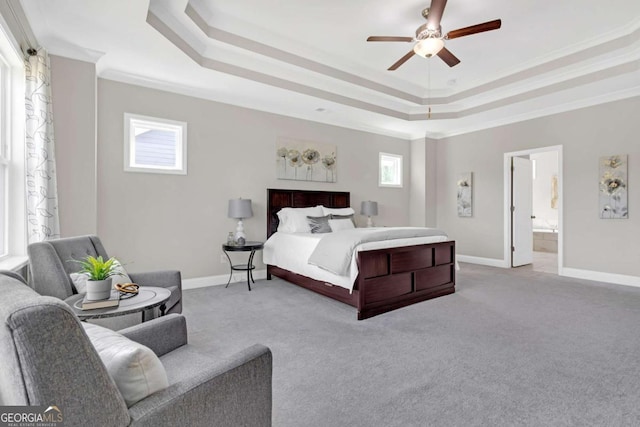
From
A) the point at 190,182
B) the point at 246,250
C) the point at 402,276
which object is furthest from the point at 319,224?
the point at 190,182

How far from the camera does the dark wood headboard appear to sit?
5.30m

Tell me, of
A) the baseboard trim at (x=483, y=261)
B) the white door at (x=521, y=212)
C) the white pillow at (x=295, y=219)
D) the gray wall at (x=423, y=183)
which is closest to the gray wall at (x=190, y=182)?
the white pillow at (x=295, y=219)

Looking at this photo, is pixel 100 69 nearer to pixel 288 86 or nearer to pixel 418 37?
pixel 288 86

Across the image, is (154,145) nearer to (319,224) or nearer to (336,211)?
(319,224)

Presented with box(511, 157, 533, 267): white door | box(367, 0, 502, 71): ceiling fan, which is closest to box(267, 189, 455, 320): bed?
box(367, 0, 502, 71): ceiling fan

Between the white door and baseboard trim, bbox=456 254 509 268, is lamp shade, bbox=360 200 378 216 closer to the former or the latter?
baseboard trim, bbox=456 254 509 268

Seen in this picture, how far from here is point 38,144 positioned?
9.45 ft

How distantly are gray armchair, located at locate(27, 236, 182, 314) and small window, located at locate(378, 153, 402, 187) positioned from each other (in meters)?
4.92

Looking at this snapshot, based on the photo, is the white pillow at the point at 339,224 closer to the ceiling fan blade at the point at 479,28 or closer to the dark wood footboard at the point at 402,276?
the dark wood footboard at the point at 402,276

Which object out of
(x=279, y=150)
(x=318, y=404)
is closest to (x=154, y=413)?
(x=318, y=404)

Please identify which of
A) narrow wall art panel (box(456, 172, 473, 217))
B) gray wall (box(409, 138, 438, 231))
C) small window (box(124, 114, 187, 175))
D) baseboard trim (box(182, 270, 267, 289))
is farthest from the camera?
gray wall (box(409, 138, 438, 231))

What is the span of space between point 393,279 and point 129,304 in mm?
2611

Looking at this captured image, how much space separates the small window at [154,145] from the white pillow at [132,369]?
3.79 meters

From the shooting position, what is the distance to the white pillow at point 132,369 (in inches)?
37.1
